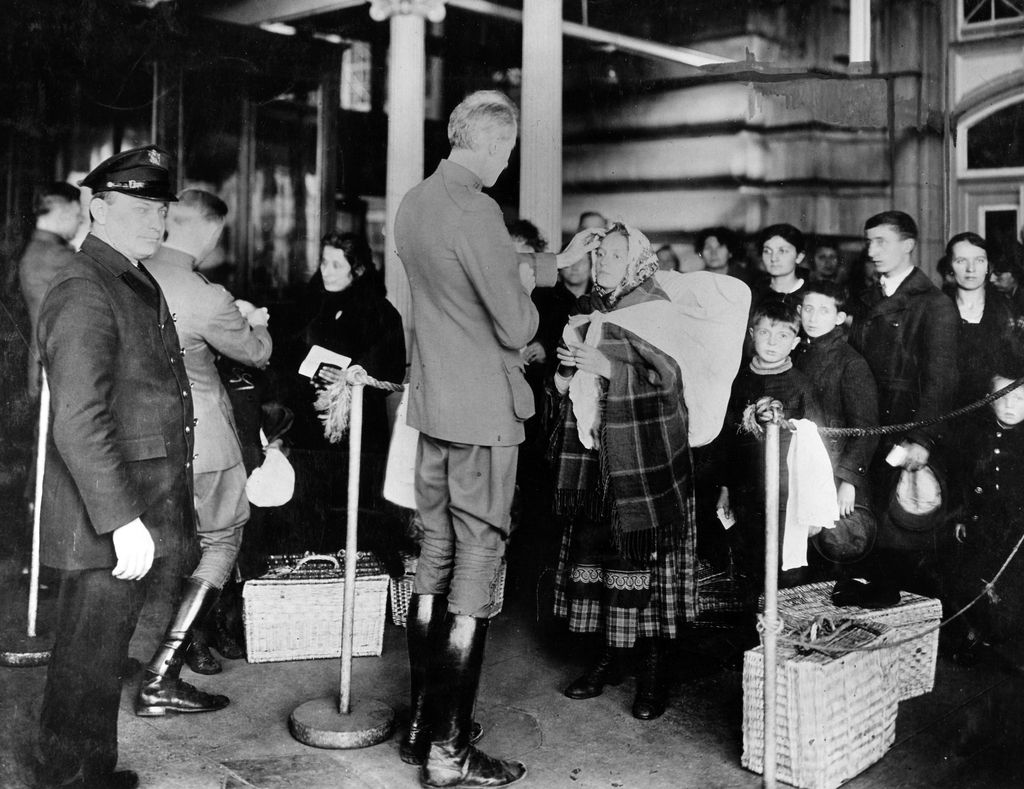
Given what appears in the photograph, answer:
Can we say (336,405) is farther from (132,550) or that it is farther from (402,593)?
(132,550)

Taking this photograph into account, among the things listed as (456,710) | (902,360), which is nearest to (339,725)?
(456,710)

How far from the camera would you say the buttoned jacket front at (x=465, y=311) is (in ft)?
10.6

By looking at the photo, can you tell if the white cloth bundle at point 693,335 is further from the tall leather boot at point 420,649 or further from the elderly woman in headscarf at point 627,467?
the tall leather boot at point 420,649

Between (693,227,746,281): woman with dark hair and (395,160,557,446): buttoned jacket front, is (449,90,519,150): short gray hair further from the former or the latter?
(693,227,746,281): woman with dark hair

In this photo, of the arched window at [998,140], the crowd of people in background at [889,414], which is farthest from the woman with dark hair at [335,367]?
the arched window at [998,140]

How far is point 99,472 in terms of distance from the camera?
116 inches

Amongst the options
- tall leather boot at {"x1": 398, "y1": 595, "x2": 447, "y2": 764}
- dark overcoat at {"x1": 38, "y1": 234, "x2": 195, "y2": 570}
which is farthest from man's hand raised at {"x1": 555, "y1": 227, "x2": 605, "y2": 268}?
dark overcoat at {"x1": 38, "y1": 234, "x2": 195, "y2": 570}

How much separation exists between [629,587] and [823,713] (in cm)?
92

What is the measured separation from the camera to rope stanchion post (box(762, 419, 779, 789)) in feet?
10.6

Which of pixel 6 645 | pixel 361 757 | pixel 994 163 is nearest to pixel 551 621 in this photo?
pixel 361 757

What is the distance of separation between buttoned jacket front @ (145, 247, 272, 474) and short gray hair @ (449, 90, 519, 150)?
54.1 inches

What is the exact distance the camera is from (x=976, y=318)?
13.3 ft

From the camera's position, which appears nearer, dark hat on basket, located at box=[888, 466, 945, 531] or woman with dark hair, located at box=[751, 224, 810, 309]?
dark hat on basket, located at box=[888, 466, 945, 531]

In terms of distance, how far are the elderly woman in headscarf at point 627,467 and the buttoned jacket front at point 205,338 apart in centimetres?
133
